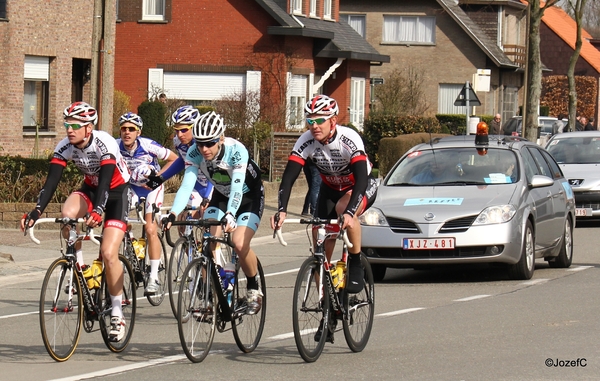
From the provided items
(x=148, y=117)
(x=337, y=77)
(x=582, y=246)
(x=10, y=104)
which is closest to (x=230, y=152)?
(x=582, y=246)

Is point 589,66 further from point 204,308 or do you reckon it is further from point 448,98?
point 204,308

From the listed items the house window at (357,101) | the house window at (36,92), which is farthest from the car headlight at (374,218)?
the house window at (357,101)

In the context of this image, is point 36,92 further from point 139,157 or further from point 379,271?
point 139,157

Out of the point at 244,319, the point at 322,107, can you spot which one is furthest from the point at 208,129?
the point at 244,319

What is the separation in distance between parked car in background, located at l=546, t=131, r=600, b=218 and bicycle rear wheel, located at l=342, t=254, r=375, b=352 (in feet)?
41.1

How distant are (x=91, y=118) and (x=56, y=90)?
2004cm

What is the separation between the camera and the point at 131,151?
11922mm

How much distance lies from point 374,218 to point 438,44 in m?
41.1

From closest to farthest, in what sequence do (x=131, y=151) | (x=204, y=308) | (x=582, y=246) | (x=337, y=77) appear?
(x=204, y=308)
(x=131, y=151)
(x=582, y=246)
(x=337, y=77)

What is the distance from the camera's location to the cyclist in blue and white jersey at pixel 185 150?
10240 millimetres

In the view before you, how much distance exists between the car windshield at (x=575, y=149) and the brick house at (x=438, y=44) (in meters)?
29.8

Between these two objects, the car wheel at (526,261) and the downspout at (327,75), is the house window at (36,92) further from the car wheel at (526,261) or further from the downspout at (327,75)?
the car wheel at (526,261)

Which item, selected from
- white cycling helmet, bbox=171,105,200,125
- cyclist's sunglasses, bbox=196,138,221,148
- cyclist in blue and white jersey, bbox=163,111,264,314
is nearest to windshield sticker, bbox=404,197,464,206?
white cycling helmet, bbox=171,105,200,125

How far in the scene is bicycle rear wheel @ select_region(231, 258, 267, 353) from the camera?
8.56m
